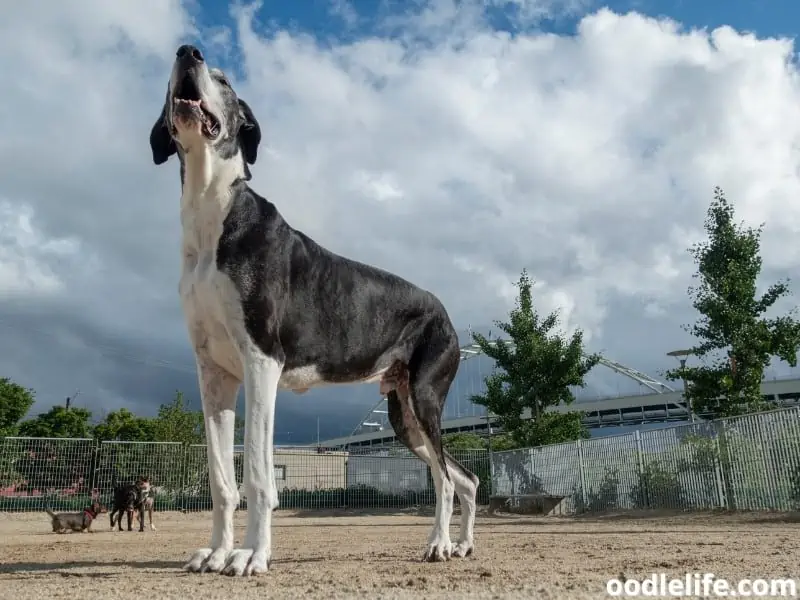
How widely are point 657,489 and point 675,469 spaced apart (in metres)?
0.96

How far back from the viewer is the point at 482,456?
1119 inches

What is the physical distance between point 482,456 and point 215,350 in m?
24.8

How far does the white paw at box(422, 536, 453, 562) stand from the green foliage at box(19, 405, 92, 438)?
37.3 meters

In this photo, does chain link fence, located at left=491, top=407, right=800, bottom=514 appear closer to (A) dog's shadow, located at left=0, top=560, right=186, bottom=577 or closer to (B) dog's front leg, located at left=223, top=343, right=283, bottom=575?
(A) dog's shadow, located at left=0, top=560, right=186, bottom=577

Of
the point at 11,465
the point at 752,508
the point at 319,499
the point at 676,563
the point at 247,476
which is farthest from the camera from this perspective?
the point at 319,499

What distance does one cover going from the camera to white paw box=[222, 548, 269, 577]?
4.12m

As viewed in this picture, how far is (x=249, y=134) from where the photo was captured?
5230mm

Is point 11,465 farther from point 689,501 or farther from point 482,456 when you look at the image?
point 689,501

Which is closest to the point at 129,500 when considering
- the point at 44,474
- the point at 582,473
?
the point at 44,474

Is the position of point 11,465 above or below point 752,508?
above

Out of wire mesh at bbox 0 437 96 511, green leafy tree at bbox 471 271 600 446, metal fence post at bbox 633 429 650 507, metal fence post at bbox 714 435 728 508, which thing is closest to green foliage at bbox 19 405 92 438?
wire mesh at bbox 0 437 96 511

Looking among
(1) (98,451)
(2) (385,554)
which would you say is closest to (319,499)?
(1) (98,451)

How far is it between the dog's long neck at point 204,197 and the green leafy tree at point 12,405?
3536cm

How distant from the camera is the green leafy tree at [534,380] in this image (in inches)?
1070
